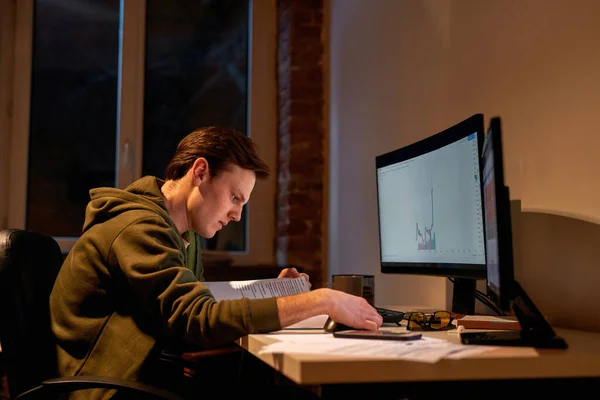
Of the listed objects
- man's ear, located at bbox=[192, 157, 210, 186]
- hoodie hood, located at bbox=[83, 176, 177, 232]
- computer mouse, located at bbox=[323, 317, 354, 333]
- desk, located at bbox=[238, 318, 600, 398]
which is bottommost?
desk, located at bbox=[238, 318, 600, 398]

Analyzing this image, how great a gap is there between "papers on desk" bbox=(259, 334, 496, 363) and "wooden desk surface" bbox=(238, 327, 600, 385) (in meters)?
0.02

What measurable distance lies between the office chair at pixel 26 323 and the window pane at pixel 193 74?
2.26 meters

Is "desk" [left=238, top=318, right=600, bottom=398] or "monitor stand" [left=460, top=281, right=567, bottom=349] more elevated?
"monitor stand" [left=460, top=281, right=567, bottom=349]

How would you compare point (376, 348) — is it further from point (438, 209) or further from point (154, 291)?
point (438, 209)

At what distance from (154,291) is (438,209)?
2.71 feet

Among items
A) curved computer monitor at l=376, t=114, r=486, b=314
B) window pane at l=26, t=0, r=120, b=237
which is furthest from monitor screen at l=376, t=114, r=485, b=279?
window pane at l=26, t=0, r=120, b=237

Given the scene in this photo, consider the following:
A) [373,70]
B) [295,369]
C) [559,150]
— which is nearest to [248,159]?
[559,150]

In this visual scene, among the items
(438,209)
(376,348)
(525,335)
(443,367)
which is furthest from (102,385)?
(438,209)

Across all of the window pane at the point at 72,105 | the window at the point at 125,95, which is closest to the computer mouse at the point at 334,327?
the window at the point at 125,95

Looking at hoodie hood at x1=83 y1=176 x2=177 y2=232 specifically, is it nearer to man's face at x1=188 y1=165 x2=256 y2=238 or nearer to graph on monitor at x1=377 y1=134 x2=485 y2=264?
man's face at x1=188 y1=165 x2=256 y2=238

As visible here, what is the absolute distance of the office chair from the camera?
4.72 ft

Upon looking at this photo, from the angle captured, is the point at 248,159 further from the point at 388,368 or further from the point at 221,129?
the point at 388,368

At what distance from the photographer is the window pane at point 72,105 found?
3705 mm

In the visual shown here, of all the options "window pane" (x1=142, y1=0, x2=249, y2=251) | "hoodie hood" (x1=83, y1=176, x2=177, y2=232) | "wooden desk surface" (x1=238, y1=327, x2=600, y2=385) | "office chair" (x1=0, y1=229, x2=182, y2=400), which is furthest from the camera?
"window pane" (x1=142, y1=0, x2=249, y2=251)
